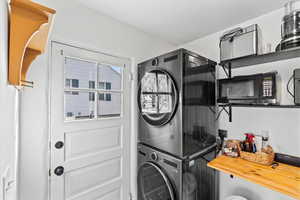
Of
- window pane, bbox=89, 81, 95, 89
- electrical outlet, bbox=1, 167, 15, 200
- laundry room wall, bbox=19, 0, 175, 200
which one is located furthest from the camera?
window pane, bbox=89, 81, 95, 89

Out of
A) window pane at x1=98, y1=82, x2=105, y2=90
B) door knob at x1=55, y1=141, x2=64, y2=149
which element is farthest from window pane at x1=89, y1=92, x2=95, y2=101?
door knob at x1=55, y1=141, x2=64, y2=149

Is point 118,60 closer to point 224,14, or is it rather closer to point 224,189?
point 224,14

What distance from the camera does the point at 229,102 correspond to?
5.19 feet

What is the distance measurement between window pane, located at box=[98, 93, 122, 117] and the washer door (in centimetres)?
71

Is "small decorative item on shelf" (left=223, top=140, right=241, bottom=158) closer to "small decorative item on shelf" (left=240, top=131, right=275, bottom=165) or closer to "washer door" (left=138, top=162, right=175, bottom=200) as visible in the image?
"small decorative item on shelf" (left=240, top=131, right=275, bottom=165)

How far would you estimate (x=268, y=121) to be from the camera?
1533 mm

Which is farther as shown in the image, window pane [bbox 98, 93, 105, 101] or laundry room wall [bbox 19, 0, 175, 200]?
window pane [bbox 98, 93, 105, 101]

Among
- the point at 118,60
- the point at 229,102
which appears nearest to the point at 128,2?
the point at 118,60

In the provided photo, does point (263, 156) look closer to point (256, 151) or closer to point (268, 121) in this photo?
point (256, 151)

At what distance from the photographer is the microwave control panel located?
130 centimetres

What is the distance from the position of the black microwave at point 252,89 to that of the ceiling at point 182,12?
73 cm

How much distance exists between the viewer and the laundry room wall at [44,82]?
115 cm

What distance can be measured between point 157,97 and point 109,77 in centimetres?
64

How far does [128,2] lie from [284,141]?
2106 mm
